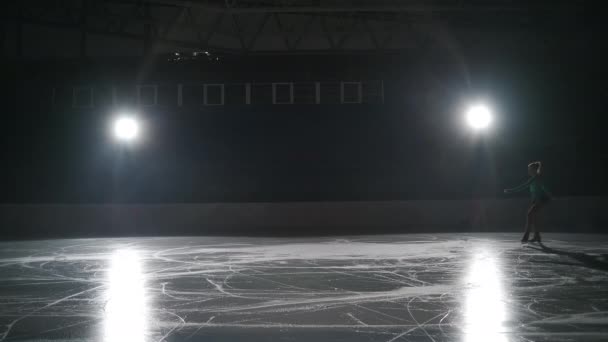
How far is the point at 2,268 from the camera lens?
8.20 metres

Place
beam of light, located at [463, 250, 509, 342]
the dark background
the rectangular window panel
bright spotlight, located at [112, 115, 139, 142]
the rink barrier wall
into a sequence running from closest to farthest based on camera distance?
beam of light, located at [463, 250, 509, 342]
the rink barrier wall
bright spotlight, located at [112, 115, 139, 142]
the dark background
the rectangular window panel

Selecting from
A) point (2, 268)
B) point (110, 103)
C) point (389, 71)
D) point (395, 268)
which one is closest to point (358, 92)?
point (389, 71)

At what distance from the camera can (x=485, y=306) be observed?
5016mm

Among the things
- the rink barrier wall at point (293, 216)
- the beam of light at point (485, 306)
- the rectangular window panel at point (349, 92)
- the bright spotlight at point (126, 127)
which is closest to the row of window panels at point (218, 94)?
the rectangular window panel at point (349, 92)

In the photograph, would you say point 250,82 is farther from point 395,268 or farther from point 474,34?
point 395,268

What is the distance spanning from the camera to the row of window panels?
64.4 ft

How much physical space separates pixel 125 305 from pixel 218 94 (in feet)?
50.8

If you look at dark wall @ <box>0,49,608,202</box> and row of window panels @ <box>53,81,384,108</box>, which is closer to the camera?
dark wall @ <box>0,49,608,202</box>

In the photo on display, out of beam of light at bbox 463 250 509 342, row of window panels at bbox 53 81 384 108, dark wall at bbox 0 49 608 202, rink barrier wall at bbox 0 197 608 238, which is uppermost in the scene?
row of window panels at bbox 53 81 384 108

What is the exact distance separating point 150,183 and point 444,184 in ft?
40.2

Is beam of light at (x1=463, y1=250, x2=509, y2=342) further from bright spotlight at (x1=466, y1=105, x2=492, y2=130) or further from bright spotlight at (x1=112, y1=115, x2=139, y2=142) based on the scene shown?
bright spotlight at (x1=112, y1=115, x2=139, y2=142)

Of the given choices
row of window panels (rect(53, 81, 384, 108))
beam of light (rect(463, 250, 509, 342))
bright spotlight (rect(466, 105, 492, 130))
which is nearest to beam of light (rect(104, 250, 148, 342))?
beam of light (rect(463, 250, 509, 342))

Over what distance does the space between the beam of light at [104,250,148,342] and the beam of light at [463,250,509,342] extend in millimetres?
3050

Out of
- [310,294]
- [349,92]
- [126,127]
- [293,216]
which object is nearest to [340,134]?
[349,92]
